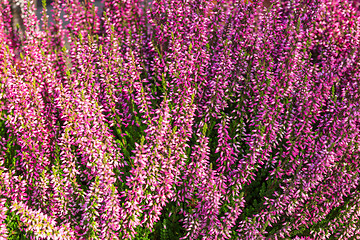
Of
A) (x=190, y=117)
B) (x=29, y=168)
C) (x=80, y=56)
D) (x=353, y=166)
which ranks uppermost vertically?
(x=80, y=56)

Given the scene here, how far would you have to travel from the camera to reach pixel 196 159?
128 inches

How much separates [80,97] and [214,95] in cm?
153

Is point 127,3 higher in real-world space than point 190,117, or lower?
higher

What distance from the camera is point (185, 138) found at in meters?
3.40

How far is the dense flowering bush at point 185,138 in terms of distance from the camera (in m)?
3.16

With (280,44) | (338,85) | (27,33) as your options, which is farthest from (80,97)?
(338,85)

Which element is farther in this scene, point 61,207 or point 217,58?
point 217,58

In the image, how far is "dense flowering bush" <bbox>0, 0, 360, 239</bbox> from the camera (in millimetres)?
3158

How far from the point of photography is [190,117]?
142 inches

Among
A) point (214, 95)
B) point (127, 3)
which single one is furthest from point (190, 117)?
point (127, 3)

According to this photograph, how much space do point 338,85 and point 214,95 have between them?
2.03 m

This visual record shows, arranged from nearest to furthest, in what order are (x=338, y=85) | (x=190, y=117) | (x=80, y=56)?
(x=190, y=117) → (x=80, y=56) → (x=338, y=85)

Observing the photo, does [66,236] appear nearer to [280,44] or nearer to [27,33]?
[27,33]

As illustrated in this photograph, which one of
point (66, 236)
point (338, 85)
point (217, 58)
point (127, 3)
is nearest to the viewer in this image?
point (66, 236)
